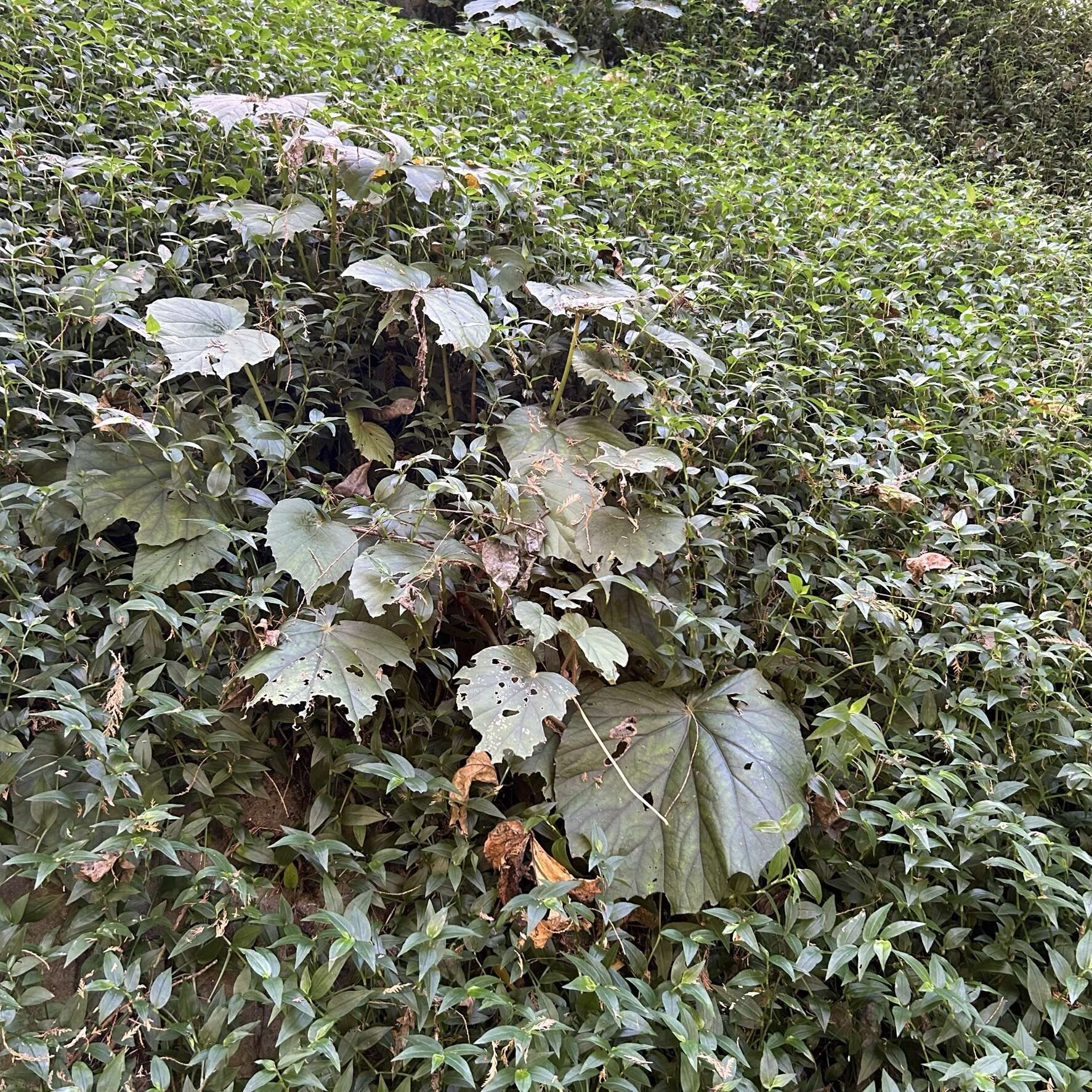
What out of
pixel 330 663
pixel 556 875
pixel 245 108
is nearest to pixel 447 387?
pixel 330 663

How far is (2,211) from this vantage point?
2.21 metres

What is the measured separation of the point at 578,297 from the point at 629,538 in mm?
730

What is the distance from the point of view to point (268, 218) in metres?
2.12

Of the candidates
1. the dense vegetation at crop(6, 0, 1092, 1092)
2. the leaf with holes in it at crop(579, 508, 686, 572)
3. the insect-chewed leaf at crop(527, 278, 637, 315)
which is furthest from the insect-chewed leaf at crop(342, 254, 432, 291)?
the leaf with holes in it at crop(579, 508, 686, 572)

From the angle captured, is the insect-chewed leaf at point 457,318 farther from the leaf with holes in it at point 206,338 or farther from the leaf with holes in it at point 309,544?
the leaf with holes in it at point 309,544

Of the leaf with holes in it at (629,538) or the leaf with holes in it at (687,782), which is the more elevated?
the leaf with holes in it at (629,538)

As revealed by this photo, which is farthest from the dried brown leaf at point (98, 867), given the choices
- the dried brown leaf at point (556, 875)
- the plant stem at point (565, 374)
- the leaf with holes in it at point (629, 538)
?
the plant stem at point (565, 374)

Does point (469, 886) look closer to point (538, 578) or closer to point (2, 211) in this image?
point (538, 578)

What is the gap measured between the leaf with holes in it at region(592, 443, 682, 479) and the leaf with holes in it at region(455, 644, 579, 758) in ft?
1.68

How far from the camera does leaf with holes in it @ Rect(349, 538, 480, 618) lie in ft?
5.29

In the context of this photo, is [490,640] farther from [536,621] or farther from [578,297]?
[578,297]

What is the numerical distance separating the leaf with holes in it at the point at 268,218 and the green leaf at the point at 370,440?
1.75ft

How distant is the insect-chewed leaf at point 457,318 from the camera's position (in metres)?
1.93

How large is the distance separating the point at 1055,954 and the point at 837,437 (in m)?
1.35
